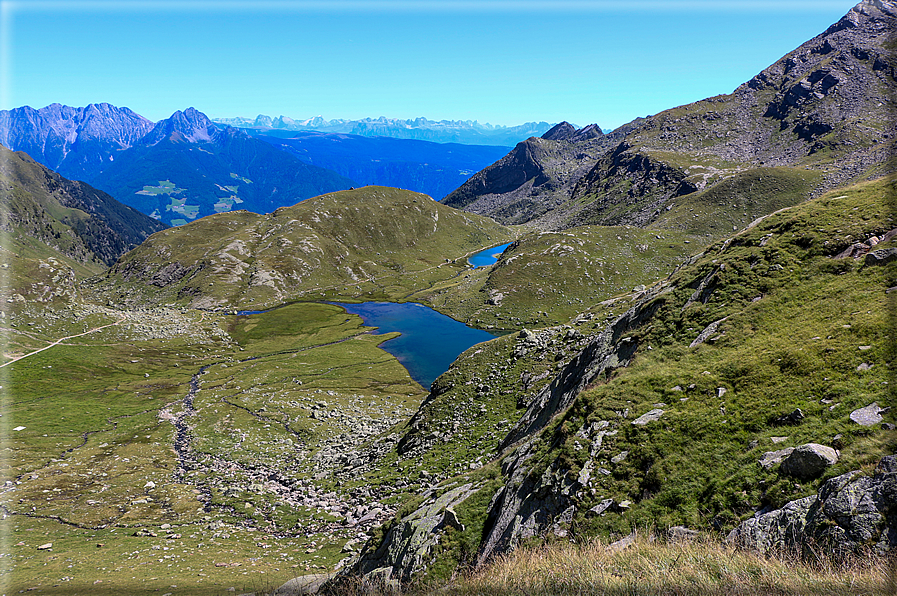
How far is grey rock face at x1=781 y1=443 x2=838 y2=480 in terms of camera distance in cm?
1240

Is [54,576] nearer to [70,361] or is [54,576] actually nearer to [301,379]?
[301,379]

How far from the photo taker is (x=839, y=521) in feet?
35.2

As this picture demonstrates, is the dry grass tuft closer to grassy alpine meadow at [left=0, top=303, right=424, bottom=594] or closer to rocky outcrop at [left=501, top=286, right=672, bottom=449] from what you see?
rocky outcrop at [left=501, top=286, right=672, bottom=449]

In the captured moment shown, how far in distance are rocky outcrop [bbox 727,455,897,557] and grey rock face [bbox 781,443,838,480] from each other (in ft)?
2.45

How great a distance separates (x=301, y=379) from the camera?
107 metres

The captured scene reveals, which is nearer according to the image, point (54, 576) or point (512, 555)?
point (512, 555)

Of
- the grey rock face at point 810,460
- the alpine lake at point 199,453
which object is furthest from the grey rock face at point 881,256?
the alpine lake at point 199,453

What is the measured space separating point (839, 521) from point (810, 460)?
2.20 metres

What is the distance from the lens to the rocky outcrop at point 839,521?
1010 cm

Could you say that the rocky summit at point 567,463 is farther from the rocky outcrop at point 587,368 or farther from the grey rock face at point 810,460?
the rocky outcrop at point 587,368

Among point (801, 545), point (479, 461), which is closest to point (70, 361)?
point (479, 461)

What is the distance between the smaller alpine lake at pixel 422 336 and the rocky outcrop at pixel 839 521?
3793 inches

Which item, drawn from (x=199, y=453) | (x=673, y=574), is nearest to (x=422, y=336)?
(x=199, y=453)

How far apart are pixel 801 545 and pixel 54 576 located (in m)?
50.0
